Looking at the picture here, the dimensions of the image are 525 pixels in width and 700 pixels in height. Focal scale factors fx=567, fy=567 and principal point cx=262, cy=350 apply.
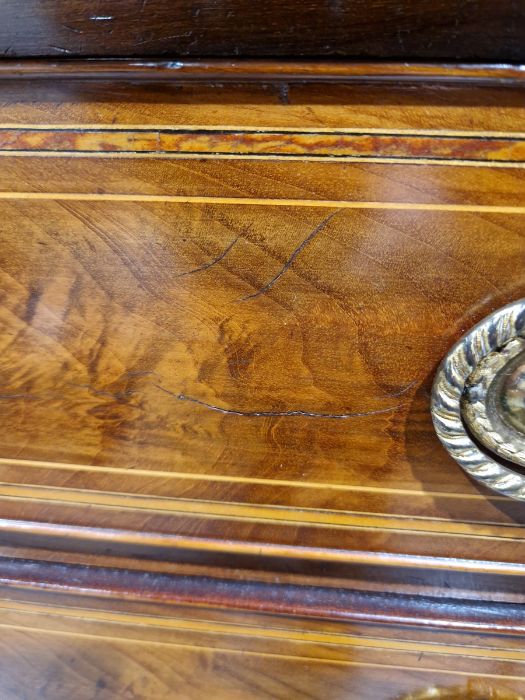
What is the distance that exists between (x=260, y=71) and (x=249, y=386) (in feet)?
0.74

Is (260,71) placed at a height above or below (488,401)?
above

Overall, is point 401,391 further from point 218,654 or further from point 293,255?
point 218,654

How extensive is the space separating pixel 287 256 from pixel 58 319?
186mm

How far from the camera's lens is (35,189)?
39 centimetres

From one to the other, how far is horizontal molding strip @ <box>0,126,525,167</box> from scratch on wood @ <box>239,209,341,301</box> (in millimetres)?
40

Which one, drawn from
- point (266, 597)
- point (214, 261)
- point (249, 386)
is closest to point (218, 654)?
point (266, 597)

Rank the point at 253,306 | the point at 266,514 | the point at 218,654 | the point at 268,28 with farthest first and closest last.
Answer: the point at 218,654 < the point at 266,514 < the point at 253,306 < the point at 268,28

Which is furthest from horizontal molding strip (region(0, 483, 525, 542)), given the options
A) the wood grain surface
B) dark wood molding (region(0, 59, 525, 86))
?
dark wood molding (region(0, 59, 525, 86))

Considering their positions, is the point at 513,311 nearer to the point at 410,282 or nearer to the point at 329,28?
the point at 410,282

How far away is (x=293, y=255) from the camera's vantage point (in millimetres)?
385

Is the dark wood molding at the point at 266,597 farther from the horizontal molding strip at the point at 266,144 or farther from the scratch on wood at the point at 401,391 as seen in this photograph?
the horizontal molding strip at the point at 266,144

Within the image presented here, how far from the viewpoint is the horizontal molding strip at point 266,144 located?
13.4 inches

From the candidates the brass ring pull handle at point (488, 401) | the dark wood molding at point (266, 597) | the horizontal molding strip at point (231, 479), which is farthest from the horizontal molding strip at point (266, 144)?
the dark wood molding at point (266, 597)

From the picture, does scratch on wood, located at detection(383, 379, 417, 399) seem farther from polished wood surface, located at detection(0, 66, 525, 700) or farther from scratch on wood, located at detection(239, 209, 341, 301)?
scratch on wood, located at detection(239, 209, 341, 301)
